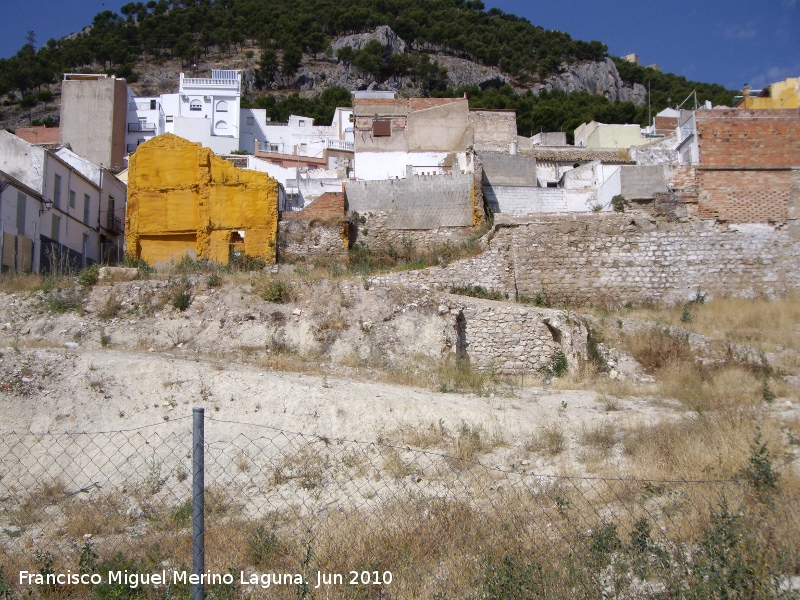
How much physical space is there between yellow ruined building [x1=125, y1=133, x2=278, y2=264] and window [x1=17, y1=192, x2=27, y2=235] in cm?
370

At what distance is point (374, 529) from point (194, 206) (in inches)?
885

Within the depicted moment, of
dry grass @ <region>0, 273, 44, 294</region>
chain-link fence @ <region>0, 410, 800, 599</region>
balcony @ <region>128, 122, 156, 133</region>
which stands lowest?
chain-link fence @ <region>0, 410, 800, 599</region>

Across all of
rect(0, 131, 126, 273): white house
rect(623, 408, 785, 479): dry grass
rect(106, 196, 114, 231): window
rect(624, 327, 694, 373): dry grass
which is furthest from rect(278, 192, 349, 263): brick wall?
rect(623, 408, 785, 479): dry grass

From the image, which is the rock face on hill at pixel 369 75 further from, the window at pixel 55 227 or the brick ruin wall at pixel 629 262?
the brick ruin wall at pixel 629 262

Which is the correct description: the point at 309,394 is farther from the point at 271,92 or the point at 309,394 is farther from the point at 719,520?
the point at 271,92

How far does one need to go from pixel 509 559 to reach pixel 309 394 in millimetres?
7111

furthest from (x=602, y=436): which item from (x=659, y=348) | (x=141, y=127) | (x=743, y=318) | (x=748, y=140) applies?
(x=141, y=127)

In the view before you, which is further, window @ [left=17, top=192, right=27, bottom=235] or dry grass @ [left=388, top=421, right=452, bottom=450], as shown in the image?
window @ [left=17, top=192, right=27, bottom=235]

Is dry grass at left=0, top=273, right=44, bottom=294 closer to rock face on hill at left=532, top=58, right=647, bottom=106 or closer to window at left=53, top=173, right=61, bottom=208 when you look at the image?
window at left=53, top=173, right=61, bottom=208

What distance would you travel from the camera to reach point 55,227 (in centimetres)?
2778

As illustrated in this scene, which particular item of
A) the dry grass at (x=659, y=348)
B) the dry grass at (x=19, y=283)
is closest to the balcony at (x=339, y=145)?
the dry grass at (x=19, y=283)

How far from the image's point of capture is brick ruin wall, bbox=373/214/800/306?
74.3 feet

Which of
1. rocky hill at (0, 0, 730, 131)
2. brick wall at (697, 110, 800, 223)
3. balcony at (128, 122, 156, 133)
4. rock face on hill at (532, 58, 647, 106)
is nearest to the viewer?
brick wall at (697, 110, 800, 223)

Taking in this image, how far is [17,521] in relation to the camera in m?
8.48
